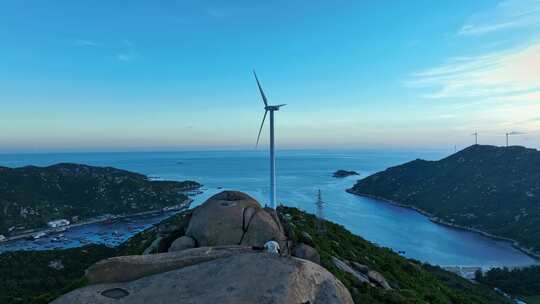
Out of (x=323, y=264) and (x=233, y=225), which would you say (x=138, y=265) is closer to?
(x=233, y=225)

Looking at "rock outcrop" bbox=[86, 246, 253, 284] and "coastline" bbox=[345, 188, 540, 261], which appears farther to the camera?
"coastline" bbox=[345, 188, 540, 261]

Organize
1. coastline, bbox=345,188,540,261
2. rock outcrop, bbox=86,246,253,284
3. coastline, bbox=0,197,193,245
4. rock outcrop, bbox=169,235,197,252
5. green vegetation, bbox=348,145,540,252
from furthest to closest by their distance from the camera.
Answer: green vegetation, bbox=348,145,540,252
coastline, bbox=0,197,193,245
coastline, bbox=345,188,540,261
rock outcrop, bbox=169,235,197,252
rock outcrop, bbox=86,246,253,284

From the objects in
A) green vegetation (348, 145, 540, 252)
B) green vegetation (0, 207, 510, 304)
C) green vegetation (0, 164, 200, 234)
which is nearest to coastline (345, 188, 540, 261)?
green vegetation (348, 145, 540, 252)

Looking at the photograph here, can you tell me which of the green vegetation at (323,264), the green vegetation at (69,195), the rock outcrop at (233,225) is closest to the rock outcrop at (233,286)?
the green vegetation at (323,264)

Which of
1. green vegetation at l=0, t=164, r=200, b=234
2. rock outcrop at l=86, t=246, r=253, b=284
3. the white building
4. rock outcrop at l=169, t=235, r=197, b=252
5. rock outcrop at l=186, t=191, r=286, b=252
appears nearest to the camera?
rock outcrop at l=86, t=246, r=253, b=284

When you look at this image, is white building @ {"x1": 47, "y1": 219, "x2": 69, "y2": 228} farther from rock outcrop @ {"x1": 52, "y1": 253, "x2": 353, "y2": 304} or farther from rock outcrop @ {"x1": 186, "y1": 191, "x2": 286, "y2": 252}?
rock outcrop @ {"x1": 52, "y1": 253, "x2": 353, "y2": 304}

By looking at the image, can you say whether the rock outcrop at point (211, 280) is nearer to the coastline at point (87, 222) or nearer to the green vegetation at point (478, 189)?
the green vegetation at point (478, 189)

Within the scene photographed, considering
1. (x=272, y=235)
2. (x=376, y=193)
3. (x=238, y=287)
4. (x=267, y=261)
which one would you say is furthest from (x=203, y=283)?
(x=376, y=193)
